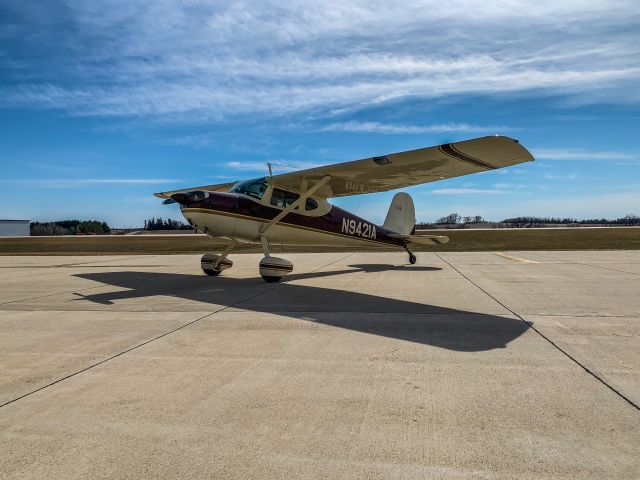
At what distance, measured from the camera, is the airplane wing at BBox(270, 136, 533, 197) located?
7641mm

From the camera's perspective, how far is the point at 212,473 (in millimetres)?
2262

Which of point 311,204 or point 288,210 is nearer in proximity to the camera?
point 288,210

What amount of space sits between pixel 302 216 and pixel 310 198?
0.57 meters

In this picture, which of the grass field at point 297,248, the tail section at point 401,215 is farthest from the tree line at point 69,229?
the tail section at point 401,215

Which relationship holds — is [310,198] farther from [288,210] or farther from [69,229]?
[69,229]

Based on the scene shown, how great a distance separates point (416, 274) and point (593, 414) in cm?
936

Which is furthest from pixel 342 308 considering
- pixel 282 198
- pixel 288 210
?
pixel 282 198

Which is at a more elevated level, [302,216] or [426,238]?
[302,216]

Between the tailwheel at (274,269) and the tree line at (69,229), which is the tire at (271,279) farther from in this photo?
the tree line at (69,229)

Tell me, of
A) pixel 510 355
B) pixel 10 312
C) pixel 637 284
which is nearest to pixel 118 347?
pixel 10 312

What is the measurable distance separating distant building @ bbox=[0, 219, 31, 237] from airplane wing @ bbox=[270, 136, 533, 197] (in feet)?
333

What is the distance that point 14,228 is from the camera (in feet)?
310

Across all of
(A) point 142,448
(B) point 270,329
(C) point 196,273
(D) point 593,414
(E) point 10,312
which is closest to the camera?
(A) point 142,448

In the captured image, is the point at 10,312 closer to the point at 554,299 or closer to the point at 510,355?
the point at 510,355
